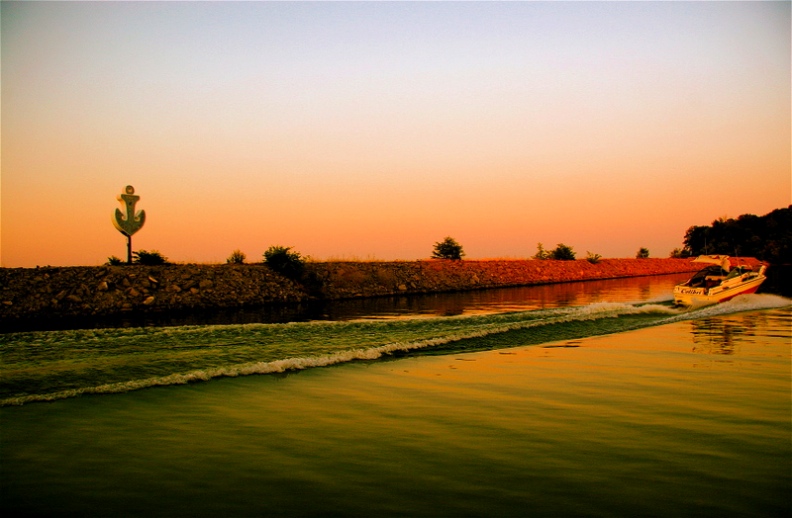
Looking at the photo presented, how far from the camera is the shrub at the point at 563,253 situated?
2506 inches

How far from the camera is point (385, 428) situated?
23.4 ft

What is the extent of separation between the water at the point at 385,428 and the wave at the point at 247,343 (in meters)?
0.07

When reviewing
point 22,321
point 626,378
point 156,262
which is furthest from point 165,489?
point 156,262

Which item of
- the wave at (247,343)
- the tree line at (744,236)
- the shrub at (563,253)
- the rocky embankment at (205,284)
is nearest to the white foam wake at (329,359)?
the wave at (247,343)

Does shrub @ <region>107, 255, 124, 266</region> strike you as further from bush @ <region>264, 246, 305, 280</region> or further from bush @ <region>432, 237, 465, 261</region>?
bush @ <region>432, 237, 465, 261</region>

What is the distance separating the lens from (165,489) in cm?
526

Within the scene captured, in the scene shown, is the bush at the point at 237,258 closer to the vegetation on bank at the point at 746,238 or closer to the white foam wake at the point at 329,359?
the white foam wake at the point at 329,359

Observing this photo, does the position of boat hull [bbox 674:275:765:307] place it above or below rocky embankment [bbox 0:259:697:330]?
below

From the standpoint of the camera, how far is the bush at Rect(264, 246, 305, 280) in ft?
112

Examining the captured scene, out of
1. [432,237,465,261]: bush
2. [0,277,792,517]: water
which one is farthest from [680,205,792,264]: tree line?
[0,277,792,517]: water

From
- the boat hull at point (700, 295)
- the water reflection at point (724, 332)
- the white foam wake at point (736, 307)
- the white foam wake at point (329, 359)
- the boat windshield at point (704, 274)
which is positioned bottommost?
the water reflection at point (724, 332)

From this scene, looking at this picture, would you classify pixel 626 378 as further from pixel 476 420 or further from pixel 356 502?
pixel 356 502

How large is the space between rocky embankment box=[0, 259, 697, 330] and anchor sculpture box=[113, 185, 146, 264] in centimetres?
246

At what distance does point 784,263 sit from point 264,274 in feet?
308
